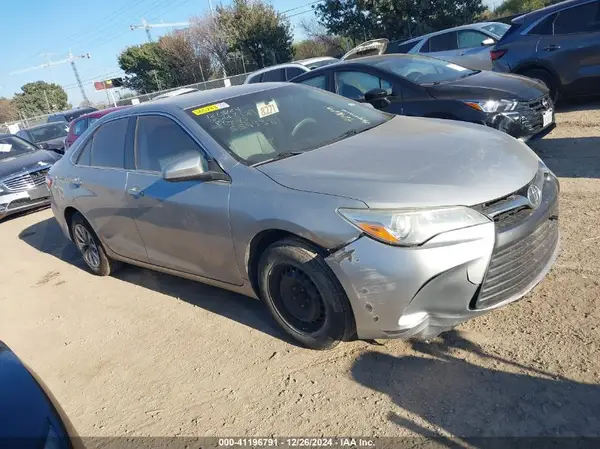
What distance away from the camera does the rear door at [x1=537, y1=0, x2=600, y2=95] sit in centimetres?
767

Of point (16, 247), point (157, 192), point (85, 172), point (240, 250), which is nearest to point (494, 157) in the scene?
point (240, 250)

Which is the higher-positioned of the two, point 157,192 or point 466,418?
point 157,192

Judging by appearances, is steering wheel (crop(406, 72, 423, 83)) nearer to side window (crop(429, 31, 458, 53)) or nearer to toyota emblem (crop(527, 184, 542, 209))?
toyota emblem (crop(527, 184, 542, 209))

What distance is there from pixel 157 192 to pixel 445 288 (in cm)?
229

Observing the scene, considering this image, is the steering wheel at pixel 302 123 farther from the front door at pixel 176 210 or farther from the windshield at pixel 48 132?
the windshield at pixel 48 132

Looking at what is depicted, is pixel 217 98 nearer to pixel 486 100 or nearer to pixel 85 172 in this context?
pixel 85 172

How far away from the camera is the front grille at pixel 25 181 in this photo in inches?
352

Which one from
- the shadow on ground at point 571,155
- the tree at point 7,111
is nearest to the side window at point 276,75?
the shadow on ground at point 571,155

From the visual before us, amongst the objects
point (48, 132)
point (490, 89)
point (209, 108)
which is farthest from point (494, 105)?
point (48, 132)

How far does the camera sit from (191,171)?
3305 mm

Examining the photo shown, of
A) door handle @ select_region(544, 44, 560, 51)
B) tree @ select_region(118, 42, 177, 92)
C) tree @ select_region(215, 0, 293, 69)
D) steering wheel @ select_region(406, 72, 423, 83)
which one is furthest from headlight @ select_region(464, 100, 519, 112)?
tree @ select_region(118, 42, 177, 92)

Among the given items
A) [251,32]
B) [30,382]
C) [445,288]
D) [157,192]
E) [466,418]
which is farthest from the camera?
[251,32]

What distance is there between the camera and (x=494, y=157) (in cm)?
308

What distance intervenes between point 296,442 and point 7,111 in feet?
224
